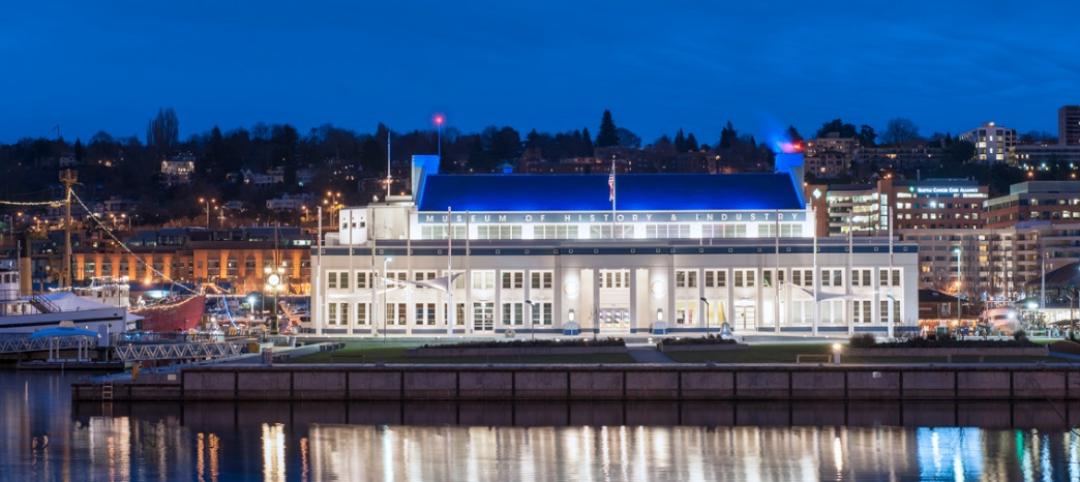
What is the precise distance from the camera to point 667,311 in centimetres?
12112

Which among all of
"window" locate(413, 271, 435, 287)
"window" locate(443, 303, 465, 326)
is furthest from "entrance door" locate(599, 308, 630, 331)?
"window" locate(413, 271, 435, 287)

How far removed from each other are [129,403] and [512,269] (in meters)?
43.6

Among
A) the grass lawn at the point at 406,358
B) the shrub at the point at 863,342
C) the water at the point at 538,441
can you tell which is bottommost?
the water at the point at 538,441

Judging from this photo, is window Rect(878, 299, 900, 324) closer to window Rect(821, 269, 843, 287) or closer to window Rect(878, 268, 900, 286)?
window Rect(878, 268, 900, 286)

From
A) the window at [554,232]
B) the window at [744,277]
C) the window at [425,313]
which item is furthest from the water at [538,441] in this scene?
the window at [554,232]

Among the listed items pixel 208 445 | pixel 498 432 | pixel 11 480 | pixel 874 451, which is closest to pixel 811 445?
pixel 874 451

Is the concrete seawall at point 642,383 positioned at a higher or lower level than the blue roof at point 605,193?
lower

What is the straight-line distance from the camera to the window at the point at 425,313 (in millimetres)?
121000

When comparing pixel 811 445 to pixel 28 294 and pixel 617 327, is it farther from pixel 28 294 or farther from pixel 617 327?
pixel 28 294

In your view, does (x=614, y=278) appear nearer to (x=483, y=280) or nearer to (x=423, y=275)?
(x=483, y=280)

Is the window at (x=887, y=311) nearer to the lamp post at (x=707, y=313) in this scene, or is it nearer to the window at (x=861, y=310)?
the window at (x=861, y=310)

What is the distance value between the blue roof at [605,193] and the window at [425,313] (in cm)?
1178

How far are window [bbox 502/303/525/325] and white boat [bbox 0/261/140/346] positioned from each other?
92.4 feet

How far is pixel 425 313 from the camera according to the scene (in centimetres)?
12106
